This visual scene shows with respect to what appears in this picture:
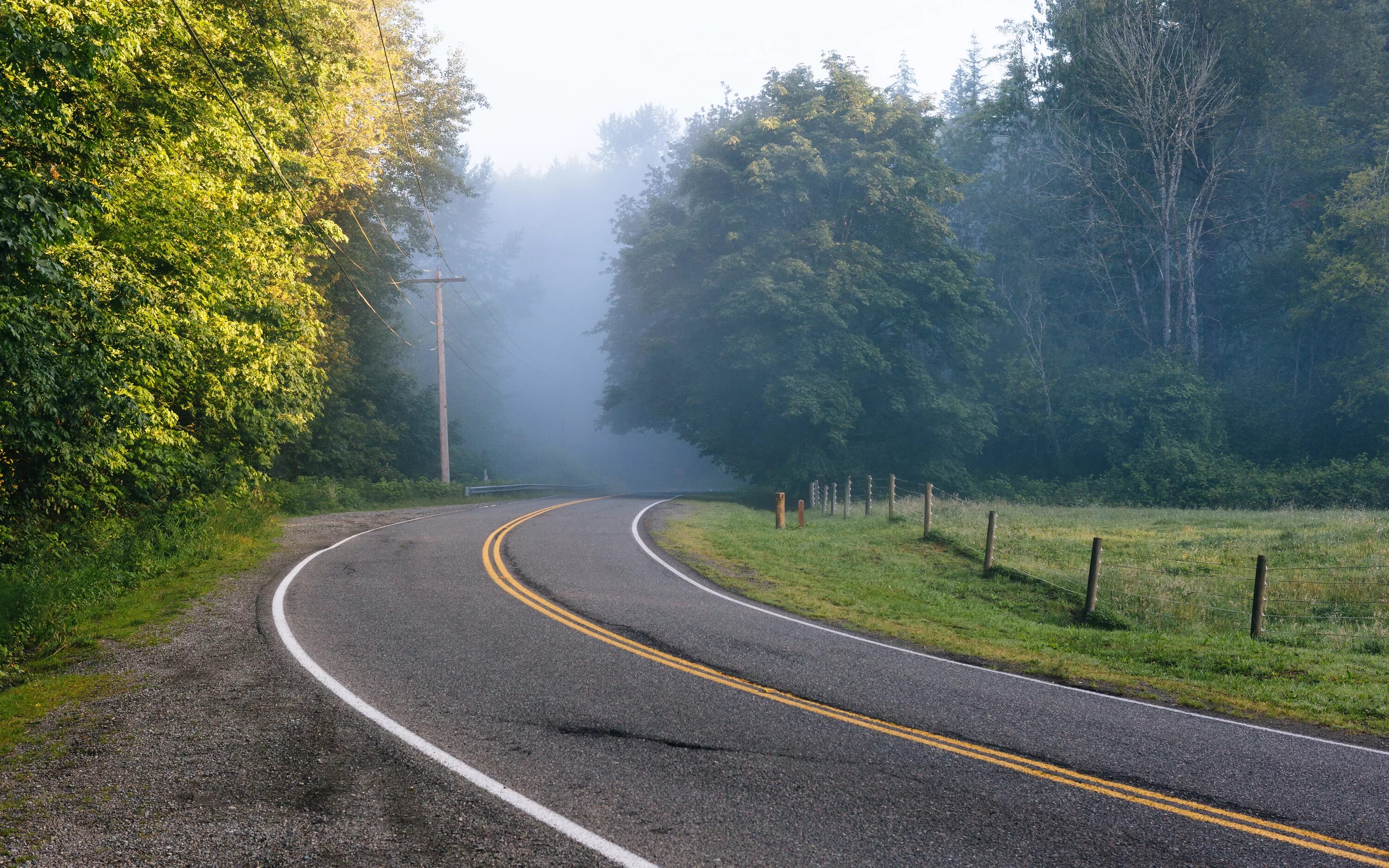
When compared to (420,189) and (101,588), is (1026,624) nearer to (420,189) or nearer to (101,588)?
(101,588)

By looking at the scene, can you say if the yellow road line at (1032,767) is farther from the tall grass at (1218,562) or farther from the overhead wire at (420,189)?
the overhead wire at (420,189)

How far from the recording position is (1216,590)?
1505cm

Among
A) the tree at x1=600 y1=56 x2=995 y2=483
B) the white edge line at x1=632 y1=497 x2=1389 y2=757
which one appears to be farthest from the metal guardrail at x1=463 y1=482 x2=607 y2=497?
the white edge line at x1=632 y1=497 x2=1389 y2=757

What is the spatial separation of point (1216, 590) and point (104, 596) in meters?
17.8

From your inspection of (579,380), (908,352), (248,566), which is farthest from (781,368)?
(579,380)

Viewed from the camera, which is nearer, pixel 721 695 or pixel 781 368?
pixel 721 695

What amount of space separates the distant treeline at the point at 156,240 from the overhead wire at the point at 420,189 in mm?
1363

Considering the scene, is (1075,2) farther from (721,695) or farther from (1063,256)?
(721,695)

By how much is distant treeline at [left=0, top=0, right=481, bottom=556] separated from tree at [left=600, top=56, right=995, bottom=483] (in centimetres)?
1731

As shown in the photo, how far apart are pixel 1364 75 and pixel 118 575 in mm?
49216

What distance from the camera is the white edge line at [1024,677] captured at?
24.7 feet

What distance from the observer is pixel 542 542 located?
61.8ft

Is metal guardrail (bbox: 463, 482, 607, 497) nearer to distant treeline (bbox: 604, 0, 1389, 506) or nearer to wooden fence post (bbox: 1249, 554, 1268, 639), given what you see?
distant treeline (bbox: 604, 0, 1389, 506)

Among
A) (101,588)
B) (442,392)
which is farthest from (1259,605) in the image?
(442,392)
